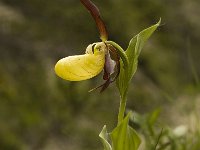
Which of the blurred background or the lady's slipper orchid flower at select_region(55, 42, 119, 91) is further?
the blurred background

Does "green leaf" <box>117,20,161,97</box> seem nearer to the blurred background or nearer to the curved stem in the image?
the curved stem

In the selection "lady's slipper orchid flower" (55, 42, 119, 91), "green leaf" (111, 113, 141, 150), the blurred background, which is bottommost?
the blurred background

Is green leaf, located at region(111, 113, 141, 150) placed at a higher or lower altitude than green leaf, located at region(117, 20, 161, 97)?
lower

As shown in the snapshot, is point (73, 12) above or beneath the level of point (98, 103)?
above

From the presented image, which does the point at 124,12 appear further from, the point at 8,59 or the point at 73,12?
the point at 8,59

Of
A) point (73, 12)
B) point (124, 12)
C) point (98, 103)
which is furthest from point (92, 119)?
point (124, 12)

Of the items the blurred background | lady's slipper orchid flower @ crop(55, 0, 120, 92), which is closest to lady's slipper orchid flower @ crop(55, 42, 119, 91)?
lady's slipper orchid flower @ crop(55, 0, 120, 92)

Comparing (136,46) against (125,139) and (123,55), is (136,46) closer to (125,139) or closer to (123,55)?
(123,55)
